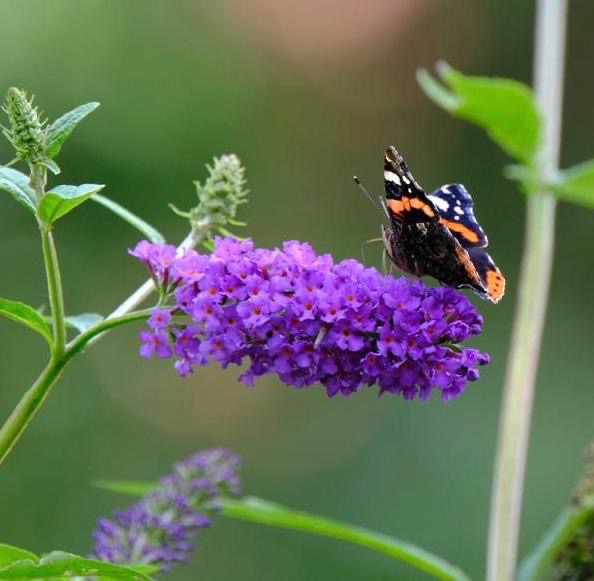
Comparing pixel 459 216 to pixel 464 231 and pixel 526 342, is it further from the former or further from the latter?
pixel 526 342

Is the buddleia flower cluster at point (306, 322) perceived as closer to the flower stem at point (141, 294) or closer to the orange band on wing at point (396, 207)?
the flower stem at point (141, 294)

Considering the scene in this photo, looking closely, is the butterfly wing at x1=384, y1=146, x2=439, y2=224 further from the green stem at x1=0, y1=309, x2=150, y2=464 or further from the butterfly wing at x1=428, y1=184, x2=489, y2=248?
the green stem at x1=0, y1=309, x2=150, y2=464

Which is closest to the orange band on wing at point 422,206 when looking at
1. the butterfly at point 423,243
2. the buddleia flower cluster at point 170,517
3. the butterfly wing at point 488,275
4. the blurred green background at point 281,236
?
the butterfly at point 423,243

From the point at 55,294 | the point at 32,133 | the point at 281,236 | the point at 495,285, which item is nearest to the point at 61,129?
the point at 32,133

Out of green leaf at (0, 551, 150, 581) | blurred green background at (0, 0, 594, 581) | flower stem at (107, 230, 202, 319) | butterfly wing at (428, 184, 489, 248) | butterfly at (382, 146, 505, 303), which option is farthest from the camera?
blurred green background at (0, 0, 594, 581)

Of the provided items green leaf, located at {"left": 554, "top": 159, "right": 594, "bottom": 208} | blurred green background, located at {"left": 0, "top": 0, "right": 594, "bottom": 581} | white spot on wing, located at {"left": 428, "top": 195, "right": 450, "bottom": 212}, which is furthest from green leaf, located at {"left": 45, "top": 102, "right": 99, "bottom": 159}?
blurred green background, located at {"left": 0, "top": 0, "right": 594, "bottom": 581}

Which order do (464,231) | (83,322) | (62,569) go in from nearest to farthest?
(62,569)
(83,322)
(464,231)
